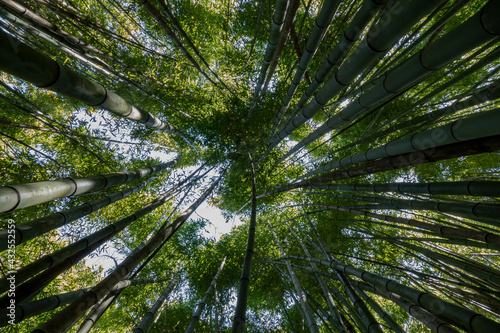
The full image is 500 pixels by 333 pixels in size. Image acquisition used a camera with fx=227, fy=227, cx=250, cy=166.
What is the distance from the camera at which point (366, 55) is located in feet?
3.76

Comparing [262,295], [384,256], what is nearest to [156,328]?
[262,295]

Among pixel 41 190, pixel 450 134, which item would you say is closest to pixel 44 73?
pixel 41 190

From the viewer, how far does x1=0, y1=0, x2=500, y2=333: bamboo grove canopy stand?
1.29m

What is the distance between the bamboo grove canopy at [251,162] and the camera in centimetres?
129

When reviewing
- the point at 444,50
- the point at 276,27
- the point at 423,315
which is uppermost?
the point at 276,27

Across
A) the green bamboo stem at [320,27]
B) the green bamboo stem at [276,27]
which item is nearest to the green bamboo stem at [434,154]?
the green bamboo stem at [320,27]

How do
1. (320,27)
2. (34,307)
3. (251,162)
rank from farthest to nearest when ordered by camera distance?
(251,162) < (320,27) < (34,307)

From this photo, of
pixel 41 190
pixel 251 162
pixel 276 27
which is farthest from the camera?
pixel 251 162

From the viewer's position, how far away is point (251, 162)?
2916mm

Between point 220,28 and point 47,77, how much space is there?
494 cm

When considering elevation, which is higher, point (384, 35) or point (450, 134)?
point (384, 35)

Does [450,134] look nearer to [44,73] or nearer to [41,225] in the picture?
[44,73]

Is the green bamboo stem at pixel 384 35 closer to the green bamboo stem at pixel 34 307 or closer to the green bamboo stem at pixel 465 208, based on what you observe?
the green bamboo stem at pixel 465 208

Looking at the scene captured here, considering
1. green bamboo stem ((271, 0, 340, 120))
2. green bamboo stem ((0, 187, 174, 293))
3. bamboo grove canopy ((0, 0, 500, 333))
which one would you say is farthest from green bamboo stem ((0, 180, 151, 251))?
green bamboo stem ((271, 0, 340, 120))
